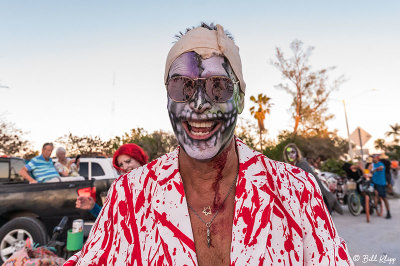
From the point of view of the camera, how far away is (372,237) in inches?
269

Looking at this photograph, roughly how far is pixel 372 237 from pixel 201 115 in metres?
7.12

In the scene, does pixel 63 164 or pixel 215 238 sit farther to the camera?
pixel 63 164

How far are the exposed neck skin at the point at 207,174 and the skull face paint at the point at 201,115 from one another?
0.53 ft

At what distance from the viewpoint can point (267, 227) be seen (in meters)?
1.46

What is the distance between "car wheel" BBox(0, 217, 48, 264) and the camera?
4.95 m

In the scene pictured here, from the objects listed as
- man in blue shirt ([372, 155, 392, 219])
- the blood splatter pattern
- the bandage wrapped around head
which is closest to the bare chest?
the blood splatter pattern

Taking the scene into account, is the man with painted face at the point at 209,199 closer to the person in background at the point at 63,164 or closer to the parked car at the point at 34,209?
the parked car at the point at 34,209

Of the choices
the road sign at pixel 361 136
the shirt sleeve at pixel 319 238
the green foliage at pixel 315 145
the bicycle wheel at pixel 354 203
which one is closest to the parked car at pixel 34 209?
the shirt sleeve at pixel 319 238

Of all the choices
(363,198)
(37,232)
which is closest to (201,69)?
(37,232)

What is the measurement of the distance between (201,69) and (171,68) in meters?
0.19

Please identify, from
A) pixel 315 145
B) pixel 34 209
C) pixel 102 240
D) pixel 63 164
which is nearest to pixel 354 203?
pixel 63 164

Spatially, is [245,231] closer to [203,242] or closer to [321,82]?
[203,242]

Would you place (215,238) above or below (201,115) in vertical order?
below

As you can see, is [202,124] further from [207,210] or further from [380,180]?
[380,180]
